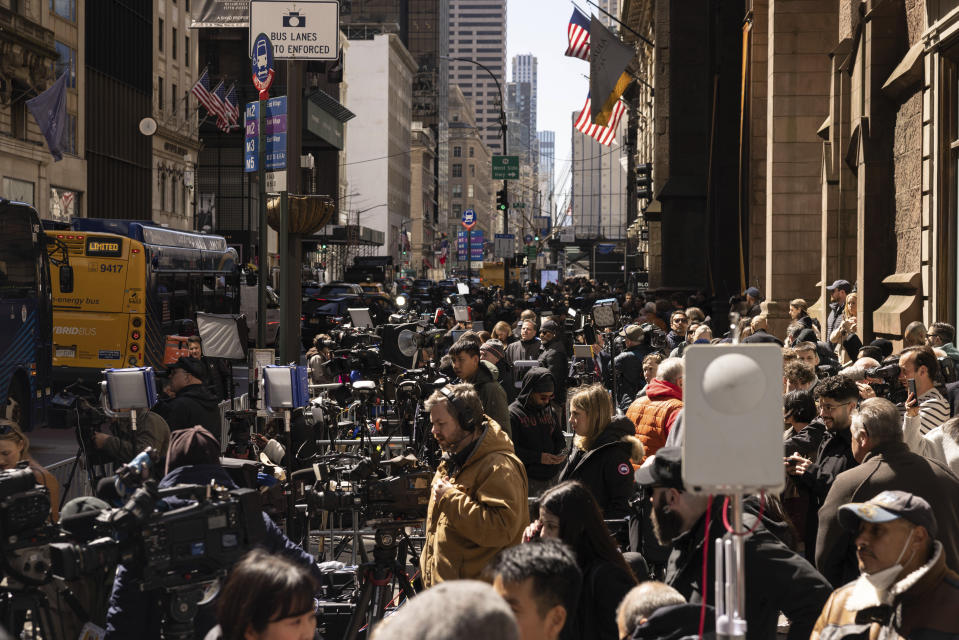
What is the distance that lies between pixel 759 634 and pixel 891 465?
1.67m

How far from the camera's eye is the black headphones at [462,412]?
244 inches

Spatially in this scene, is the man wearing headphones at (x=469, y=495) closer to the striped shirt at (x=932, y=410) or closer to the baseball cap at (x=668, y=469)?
the baseball cap at (x=668, y=469)

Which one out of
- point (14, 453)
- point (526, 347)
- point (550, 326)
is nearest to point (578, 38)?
point (526, 347)

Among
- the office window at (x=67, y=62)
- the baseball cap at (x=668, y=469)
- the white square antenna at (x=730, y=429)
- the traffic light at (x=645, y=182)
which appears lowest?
the baseball cap at (x=668, y=469)

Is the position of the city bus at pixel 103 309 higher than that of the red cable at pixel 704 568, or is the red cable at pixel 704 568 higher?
the city bus at pixel 103 309

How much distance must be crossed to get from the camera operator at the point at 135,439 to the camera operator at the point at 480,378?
90.6 inches

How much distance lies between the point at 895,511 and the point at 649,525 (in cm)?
299

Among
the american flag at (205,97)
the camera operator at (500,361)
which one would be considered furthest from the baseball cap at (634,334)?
the american flag at (205,97)

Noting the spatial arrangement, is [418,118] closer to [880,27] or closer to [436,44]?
[436,44]

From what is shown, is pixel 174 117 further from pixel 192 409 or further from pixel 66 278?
pixel 192 409

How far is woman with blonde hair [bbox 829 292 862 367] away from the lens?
13.6 meters

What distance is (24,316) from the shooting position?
1891 centimetres

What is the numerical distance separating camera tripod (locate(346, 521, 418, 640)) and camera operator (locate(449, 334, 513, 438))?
3.25m

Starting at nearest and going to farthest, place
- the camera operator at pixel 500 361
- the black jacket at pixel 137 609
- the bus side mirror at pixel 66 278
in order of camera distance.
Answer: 1. the black jacket at pixel 137 609
2. the camera operator at pixel 500 361
3. the bus side mirror at pixel 66 278
